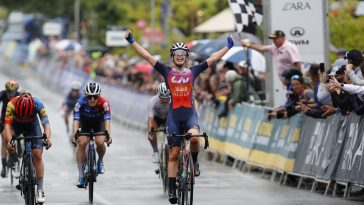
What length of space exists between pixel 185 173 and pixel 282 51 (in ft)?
23.2

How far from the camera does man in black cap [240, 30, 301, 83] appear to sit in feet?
72.3

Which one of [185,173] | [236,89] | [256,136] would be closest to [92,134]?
[185,173]

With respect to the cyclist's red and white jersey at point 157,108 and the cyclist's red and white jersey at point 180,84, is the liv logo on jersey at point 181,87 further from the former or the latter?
the cyclist's red and white jersey at point 157,108

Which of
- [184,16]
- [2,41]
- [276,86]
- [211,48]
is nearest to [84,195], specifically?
[276,86]

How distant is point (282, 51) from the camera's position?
875 inches

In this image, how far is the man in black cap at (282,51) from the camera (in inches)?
868

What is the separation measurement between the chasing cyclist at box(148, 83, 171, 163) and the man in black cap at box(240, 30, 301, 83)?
9.87 ft

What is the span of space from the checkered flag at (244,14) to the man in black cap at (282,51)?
2.06 meters

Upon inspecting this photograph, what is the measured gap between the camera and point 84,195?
62.1ft

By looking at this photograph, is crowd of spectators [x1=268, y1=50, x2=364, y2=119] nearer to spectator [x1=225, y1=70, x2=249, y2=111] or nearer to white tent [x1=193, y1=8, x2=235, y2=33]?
spectator [x1=225, y1=70, x2=249, y2=111]

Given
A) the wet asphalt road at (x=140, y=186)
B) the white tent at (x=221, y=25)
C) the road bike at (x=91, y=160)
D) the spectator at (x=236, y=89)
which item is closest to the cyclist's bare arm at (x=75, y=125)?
the road bike at (x=91, y=160)

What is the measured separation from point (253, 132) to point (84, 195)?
509cm

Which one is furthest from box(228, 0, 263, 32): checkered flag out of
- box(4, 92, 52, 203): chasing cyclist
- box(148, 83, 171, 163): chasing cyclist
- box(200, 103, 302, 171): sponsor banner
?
box(4, 92, 52, 203): chasing cyclist

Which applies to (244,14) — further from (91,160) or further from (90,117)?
(91,160)
